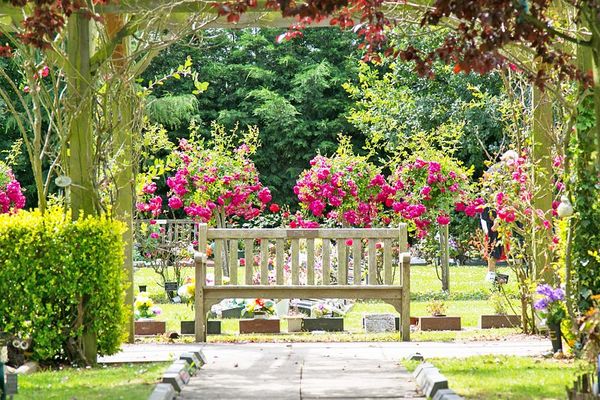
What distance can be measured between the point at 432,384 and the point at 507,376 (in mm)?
873

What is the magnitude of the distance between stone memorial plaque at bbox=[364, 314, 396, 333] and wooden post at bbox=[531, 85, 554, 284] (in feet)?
5.04

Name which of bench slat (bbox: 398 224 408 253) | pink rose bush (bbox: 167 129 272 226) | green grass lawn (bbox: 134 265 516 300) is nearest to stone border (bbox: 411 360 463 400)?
bench slat (bbox: 398 224 408 253)

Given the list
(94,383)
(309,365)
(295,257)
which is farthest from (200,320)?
(94,383)

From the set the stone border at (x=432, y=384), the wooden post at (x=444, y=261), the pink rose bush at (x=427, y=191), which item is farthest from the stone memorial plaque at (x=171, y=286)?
the stone border at (x=432, y=384)

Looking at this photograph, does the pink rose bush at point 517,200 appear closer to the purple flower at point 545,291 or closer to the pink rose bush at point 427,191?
the purple flower at point 545,291

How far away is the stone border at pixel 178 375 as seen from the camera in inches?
232

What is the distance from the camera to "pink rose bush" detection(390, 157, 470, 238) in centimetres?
1491

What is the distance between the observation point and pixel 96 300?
24.9 feet

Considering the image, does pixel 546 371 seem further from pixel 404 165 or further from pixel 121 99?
pixel 404 165

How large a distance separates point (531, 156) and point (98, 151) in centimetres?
394

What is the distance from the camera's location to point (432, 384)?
6.00m

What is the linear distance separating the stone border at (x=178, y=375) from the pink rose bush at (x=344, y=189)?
721 cm

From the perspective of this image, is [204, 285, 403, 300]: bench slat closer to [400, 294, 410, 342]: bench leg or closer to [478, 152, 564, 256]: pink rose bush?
[400, 294, 410, 342]: bench leg

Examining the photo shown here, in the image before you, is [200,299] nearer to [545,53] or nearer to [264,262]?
[264,262]
